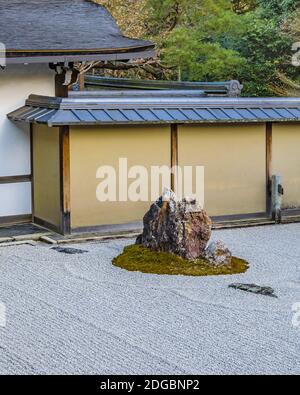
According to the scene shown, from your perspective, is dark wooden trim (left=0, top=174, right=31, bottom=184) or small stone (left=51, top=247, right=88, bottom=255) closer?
small stone (left=51, top=247, right=88, bottom=255)

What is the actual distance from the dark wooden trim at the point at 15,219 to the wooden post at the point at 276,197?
3615 millimetres

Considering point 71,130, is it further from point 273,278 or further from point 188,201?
point 273,278

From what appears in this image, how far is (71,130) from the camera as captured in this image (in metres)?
10.0

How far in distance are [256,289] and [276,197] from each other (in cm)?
399

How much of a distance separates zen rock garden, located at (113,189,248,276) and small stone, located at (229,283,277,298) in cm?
54

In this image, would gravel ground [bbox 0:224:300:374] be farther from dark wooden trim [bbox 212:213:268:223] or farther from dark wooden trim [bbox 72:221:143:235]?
dark wooden trim [bbox 212:213:268:223]

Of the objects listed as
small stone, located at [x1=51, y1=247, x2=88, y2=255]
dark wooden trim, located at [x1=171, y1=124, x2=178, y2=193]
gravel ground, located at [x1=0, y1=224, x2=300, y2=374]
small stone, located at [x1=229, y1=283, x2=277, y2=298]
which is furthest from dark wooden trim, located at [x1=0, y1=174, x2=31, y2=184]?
small stone, located at [x1=229, y1=283, x2=277, y2=298]

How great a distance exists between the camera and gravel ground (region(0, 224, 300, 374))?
223 inches

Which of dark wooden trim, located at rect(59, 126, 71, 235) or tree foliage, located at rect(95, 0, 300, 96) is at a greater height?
tree foliage, located at rect(95, 0, 300, 96)

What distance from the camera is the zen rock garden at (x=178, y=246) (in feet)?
27.9

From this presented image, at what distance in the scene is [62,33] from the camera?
11141mm

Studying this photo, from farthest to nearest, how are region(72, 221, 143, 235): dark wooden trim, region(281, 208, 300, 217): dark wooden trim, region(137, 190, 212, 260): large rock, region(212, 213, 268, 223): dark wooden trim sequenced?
region(281, 208, 300, 217): dark wooden trim → region(212, 213, 268, 223): dark wooden trim → region(72, 221, 143, 235): dark wooden trim → region(137, 190, 212, 260): large rock

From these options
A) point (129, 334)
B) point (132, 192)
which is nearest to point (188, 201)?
point (132, 192)
